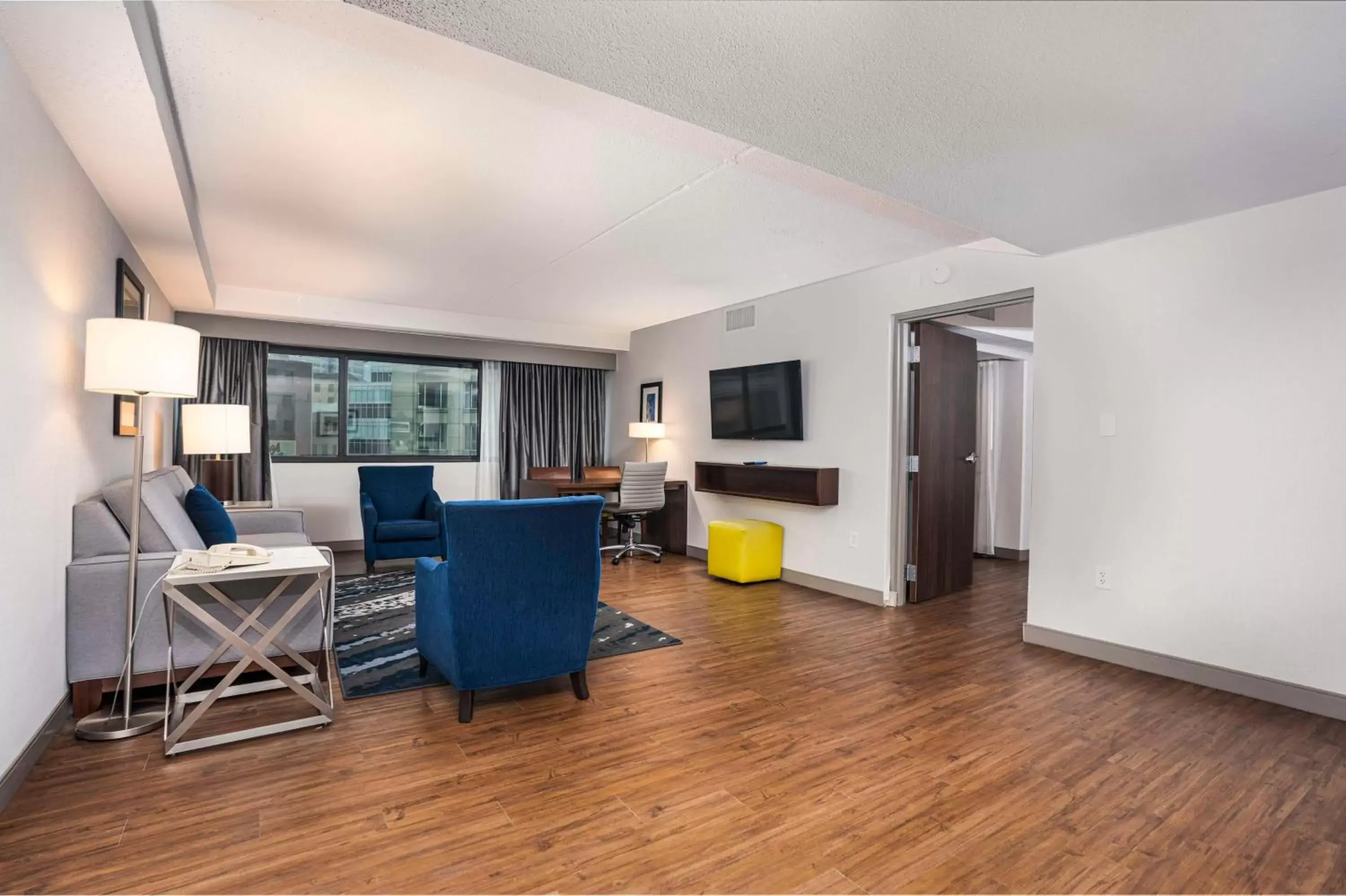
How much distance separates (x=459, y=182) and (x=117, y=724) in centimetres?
272

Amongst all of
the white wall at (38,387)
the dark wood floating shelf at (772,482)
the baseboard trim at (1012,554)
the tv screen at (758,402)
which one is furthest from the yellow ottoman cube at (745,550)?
the white wall at (38,387)

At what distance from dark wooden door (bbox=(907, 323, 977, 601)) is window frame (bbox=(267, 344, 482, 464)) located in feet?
16.1

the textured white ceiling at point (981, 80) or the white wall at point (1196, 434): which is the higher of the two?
the textured white ceiling at point (981, 80)

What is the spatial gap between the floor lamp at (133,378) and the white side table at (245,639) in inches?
5.0

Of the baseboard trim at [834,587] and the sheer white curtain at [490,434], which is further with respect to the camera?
the sheer white curtain at [490,434]

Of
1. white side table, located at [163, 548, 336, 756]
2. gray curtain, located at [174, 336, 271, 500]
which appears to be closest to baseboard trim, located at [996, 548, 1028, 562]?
white side table, located at [163, 548, 336, 756]

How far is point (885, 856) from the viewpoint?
190 centimetres

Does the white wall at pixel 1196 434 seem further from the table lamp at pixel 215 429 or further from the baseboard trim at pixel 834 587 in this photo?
the table lamp at pixel 215 429

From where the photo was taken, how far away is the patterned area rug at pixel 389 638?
3.22 metres

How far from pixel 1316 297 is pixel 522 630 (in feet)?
12.3

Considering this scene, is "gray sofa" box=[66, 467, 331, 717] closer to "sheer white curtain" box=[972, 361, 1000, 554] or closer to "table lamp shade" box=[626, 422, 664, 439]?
"table lamp shade" box=[626, 422, 664, 439]

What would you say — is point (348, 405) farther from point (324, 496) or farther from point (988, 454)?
point (988, 454)

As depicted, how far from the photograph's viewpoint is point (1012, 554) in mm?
6941

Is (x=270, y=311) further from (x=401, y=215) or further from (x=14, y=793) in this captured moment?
(x=14, y=793)
